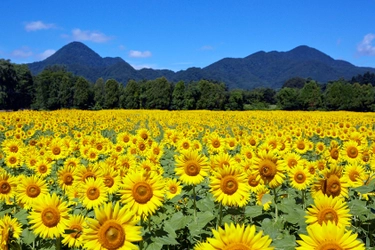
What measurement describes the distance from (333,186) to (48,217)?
2248 millimetres

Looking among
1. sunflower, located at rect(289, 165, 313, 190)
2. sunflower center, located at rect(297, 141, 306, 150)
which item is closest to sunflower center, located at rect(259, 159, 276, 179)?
sunflower, located at rect(289, 165, 313, 190)

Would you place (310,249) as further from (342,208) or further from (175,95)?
(175,95)

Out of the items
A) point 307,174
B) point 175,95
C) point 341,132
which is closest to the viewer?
point 307,174

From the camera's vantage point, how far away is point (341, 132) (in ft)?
31.6

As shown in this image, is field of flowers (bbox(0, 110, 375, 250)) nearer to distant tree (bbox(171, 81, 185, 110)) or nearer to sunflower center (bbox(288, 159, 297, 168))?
sunflower center (bbox(288, 159, 297, 168))

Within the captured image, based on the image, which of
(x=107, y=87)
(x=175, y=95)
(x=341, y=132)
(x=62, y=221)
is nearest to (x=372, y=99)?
(x=175, y=95)

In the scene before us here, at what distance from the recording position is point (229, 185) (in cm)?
300

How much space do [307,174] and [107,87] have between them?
71.4 m

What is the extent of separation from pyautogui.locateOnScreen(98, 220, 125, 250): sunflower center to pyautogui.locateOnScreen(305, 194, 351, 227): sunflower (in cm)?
116

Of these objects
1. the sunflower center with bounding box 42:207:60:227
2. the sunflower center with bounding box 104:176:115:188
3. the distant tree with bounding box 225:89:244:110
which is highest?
the distant tree with bounding box 225:89:244:110

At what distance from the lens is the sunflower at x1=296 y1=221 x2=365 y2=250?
1.73 metres

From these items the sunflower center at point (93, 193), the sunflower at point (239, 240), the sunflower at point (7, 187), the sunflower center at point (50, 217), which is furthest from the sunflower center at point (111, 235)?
the sunflower at point (7, 187)

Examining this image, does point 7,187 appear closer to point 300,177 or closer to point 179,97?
point 300,177

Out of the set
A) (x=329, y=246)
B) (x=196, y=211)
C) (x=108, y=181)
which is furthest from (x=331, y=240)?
(x=108, y=181)
